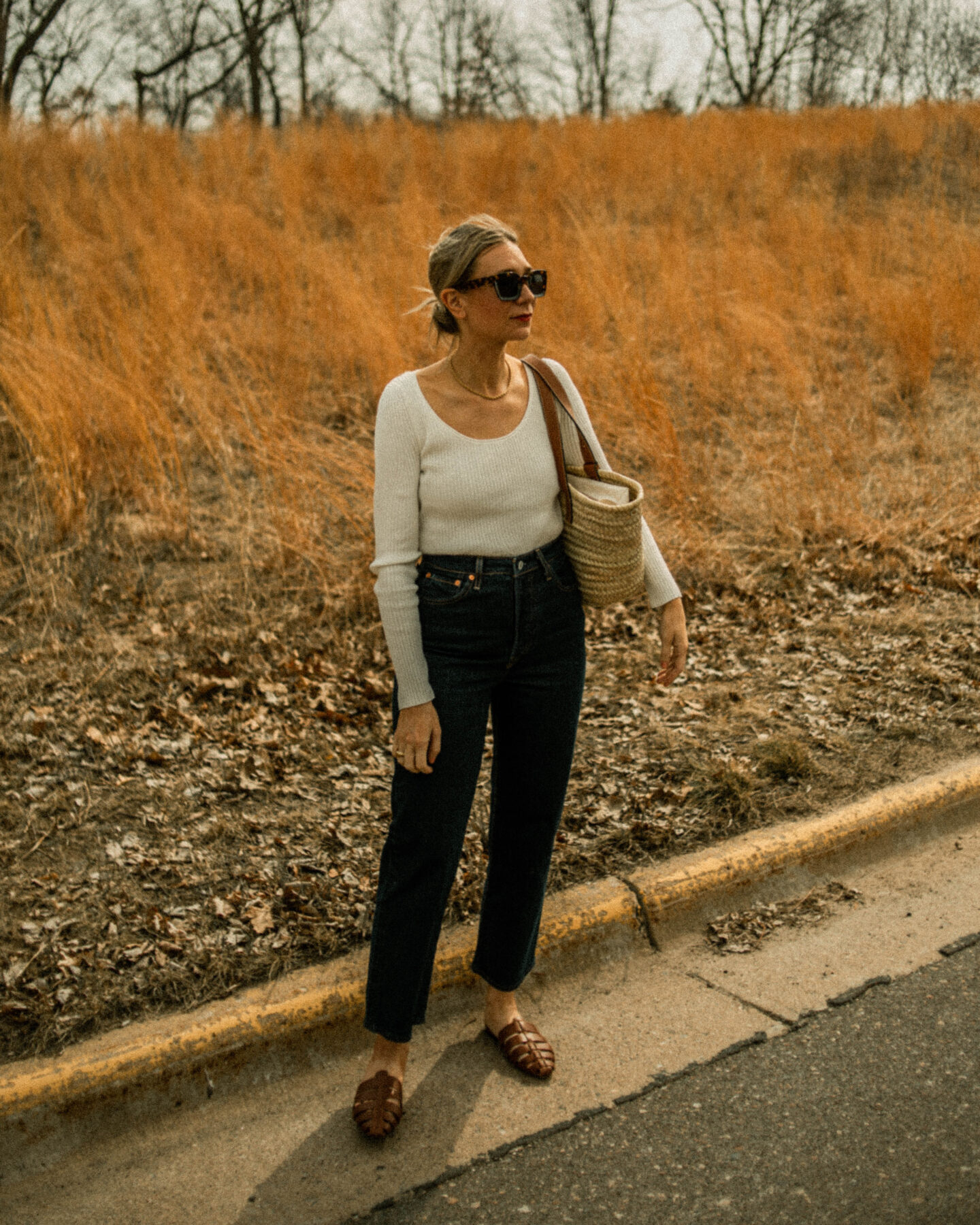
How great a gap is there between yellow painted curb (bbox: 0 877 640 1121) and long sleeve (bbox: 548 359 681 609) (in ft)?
4.27

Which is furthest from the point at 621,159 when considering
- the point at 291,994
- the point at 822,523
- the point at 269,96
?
the point at 269,96

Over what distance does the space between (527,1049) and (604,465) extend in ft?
5.55

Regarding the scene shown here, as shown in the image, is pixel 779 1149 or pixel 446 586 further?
pixel 779 1149

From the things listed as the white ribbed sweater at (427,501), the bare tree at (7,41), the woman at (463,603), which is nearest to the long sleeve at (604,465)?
the woman at (463,603)

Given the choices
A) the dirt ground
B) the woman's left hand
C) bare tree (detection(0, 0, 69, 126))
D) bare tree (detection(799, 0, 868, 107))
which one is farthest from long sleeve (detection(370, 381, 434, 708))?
bare tree (detection(799, 0, 868, 107))

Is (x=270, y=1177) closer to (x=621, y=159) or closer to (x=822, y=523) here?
(x=822, y=523)

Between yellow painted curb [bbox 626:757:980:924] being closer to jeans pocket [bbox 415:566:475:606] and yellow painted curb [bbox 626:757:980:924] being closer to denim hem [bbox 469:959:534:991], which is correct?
denim hem [bbox 469:959:534:991]

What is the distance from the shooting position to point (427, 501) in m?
2.48

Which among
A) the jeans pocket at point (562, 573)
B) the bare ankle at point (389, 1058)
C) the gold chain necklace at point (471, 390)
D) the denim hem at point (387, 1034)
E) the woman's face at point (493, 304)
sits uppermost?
the woman's face at point (493, 304)

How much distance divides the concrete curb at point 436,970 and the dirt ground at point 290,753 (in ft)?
0.34

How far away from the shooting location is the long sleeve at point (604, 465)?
8.77 feet

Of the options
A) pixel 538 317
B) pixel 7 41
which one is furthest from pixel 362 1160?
pixel 7 41

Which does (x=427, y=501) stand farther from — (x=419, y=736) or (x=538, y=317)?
(x=538, y=317)

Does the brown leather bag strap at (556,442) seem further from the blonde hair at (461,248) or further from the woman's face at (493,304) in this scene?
the blonde hair at (461,248)
